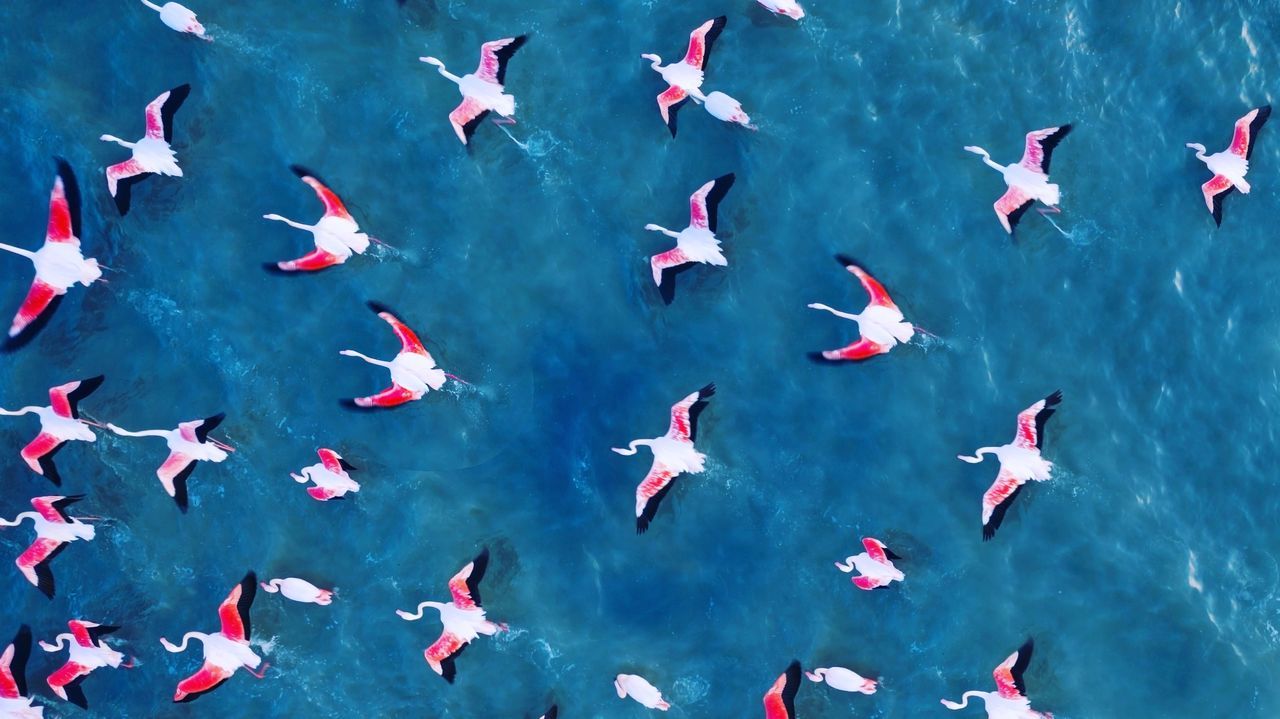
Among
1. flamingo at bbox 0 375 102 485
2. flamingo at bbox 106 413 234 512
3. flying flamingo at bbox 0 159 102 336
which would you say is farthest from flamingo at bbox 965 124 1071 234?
flamingo at bbox 0 375 102 485

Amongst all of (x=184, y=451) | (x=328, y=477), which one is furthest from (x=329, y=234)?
(x=184, y=451)

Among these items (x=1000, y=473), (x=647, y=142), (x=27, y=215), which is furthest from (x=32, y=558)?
(x=1000, y=473)

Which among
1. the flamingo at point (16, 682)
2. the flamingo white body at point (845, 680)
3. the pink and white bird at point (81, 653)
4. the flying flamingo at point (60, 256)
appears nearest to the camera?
the flamingo white body at point (845, 680)

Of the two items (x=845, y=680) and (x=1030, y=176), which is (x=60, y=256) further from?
(x=1030, y=176)

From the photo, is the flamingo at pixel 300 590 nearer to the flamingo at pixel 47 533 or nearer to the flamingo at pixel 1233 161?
the flamingo at pixel 47 533

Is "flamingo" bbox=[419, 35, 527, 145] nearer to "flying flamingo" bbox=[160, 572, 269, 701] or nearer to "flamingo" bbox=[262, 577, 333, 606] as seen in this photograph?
"flamingo" bbox=[262, 577, 333, 606]

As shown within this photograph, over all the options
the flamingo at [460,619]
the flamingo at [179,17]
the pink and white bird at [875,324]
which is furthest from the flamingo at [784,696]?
the flamingo at [179,17]

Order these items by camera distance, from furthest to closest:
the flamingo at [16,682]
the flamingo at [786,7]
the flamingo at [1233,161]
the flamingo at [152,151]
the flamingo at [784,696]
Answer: the flamingo at [16,682], the flamingo at [152,151], the flamingo at [786,7], the flamingo at [784,696], the flamingo at [1233,161]
